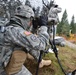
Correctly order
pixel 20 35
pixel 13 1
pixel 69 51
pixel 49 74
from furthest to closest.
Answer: pixel 69 51
pixel 13 1
pixel 49 74
pixel 20 35

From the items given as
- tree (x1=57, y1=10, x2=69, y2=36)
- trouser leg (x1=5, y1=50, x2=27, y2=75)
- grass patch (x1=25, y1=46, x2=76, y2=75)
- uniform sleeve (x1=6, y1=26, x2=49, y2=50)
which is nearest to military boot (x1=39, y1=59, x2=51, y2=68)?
grass patch (x1=25, y1=46, x2=76, y2=75)

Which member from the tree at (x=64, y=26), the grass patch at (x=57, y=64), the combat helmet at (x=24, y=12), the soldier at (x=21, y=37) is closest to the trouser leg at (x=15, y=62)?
the soldier at (x=21, y=37)

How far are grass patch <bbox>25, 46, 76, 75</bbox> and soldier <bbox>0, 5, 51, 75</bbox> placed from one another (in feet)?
5.24

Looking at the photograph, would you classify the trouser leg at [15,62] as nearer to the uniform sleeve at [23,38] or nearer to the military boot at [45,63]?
the uniform sleeve at [23,38]

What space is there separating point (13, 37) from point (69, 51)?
4.18 m

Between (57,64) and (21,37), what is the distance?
276 centimetres

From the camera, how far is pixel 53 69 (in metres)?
6.45

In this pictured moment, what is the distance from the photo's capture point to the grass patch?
6.28 meters

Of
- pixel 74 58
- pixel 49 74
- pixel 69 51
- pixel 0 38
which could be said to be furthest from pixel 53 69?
pixel 0 38

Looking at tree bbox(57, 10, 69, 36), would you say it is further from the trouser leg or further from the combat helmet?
the combat helmet

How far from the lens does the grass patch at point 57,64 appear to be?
6.28 meters

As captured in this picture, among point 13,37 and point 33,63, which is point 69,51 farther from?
point 13,37

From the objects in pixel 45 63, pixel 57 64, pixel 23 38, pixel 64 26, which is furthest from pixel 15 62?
pixel 64 26

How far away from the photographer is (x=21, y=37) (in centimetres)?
418
